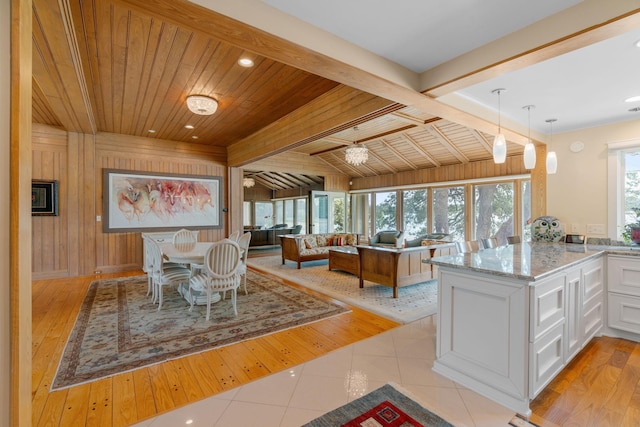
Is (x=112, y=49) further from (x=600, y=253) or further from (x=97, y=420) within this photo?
(x=600, y=253)

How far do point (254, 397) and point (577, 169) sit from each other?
15.3 ft

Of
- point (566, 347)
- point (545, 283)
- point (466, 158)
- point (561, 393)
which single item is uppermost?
point (466, 158)

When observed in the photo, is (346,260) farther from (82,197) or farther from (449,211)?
(82,197)

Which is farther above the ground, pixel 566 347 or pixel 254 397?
pixel 566 347

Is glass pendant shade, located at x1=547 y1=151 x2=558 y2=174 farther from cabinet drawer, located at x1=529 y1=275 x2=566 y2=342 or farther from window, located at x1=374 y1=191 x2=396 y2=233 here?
window, located at x1=374 y1=191 x2=396 y2=233

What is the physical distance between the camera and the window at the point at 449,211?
7.64m

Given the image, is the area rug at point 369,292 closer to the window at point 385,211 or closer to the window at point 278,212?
the window at point 385,211

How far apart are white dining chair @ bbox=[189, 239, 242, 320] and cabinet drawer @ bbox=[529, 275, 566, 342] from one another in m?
2.88

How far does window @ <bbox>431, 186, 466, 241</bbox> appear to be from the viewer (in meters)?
7.64

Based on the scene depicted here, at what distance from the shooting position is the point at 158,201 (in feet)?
21.2

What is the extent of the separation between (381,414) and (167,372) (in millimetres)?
1726

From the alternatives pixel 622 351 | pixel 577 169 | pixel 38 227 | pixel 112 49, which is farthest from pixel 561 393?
pixel 38 227

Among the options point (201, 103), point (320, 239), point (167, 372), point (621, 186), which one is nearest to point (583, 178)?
point (621, 186)

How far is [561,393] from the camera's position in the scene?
213 centimetres
